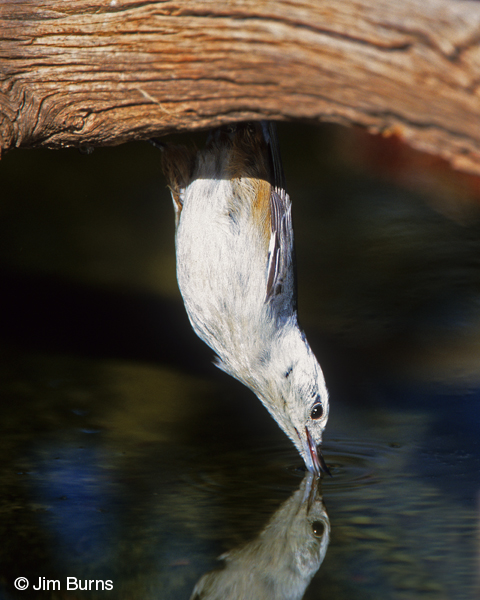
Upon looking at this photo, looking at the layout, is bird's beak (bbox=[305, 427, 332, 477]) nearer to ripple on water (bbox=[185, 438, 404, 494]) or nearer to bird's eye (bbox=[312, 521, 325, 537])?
ripple on water (bbox=[185, 438, 404, 494])

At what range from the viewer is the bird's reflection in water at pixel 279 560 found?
175 cm

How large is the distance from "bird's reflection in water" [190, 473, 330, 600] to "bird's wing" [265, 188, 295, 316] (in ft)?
2.31

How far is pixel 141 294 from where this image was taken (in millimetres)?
3949

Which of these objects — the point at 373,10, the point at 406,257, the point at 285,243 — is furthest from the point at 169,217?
the point at 373,10

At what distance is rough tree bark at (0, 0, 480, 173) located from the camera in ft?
4.11

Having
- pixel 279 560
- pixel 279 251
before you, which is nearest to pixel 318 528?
pixel 279 560

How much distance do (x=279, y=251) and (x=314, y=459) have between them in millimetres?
798

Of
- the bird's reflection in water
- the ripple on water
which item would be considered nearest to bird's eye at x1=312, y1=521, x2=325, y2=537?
the bird's reflection in water

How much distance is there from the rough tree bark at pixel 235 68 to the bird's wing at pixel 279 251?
544mm

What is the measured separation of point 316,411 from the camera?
2371 millimetres

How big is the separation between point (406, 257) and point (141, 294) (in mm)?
1731

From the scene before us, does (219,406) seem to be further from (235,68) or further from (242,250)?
(235,68)

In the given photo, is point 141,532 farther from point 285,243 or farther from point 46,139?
point 46,139

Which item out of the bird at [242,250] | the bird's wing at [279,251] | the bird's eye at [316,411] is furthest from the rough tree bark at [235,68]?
the bird's eye at [316,411]
